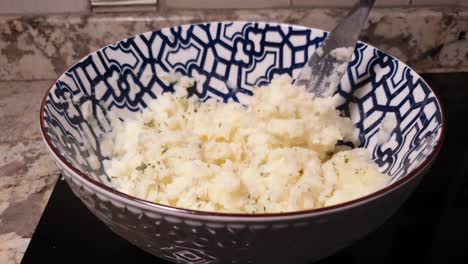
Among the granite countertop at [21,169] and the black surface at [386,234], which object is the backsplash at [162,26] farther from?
the black surface at [386,234]

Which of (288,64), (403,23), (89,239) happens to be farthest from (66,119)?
(403,23)

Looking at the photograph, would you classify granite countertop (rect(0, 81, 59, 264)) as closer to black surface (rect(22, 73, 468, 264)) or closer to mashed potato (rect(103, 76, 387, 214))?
black surface (rect(22, 73, 468, 264))

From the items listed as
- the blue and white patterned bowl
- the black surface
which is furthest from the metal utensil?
the black surface

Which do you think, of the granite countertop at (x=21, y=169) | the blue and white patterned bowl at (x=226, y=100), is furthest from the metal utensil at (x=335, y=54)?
the granite countertop at (x=21, y=169)

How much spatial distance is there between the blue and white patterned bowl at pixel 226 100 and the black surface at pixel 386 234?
8 centimetres

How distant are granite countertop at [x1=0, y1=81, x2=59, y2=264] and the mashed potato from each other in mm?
150

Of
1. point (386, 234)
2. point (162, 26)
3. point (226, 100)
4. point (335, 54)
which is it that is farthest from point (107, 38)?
point (386, 234)

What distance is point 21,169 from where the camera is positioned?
2.76 feet

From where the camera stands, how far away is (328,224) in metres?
0.47

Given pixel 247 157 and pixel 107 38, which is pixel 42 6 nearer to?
pixel 107 38

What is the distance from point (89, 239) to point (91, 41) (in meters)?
0.51

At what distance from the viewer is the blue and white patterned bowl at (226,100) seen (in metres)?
0.46

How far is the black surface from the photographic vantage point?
0.64m

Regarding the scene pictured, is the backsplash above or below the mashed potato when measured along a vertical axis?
above
